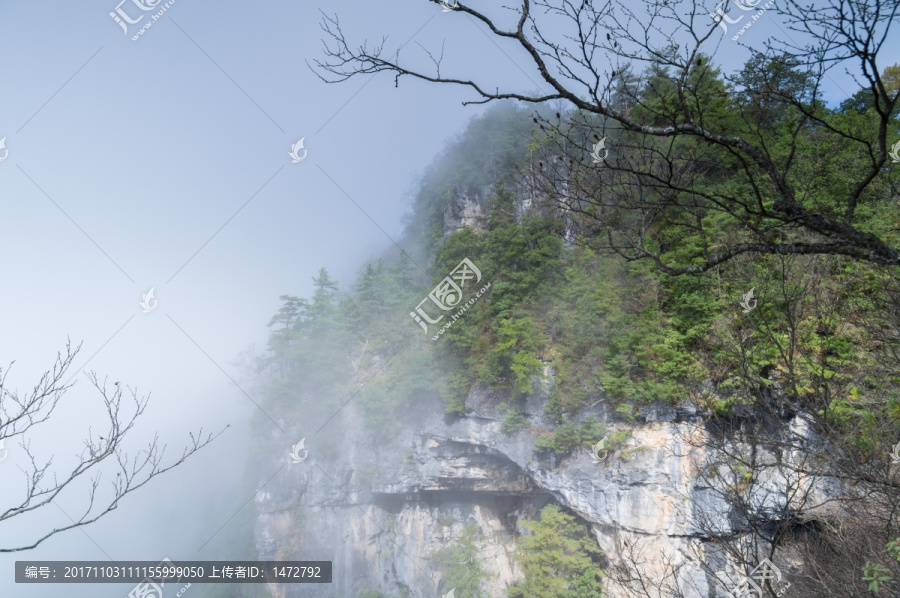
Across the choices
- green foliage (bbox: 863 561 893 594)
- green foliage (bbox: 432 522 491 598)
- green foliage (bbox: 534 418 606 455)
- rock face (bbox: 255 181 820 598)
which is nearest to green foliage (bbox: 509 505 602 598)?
rock face (bbox: 255 181 820 598)

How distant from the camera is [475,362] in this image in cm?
1238

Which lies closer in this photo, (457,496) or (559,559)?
(559,559)

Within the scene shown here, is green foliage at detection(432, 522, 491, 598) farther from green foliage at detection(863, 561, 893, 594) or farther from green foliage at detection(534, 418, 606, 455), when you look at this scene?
green foliage at detection(863, 561, 893, 594)

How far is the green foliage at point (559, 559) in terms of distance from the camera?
351 inches

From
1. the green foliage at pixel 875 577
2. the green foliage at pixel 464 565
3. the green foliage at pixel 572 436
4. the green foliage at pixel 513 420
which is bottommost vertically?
the green foliage at pixel 464 565

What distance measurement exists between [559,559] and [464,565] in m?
3.43

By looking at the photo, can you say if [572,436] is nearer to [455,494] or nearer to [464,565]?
[464,565]

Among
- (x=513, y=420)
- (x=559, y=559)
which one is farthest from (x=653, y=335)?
(x=559, y=559)

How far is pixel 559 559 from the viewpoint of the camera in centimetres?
936

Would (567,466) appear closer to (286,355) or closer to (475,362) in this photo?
(475,362)

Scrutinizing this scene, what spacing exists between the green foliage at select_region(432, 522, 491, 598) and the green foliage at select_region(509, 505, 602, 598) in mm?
1314

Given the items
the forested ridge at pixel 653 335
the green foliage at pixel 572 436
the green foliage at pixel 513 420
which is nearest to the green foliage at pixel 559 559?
the forested ridge at pixel 653 335

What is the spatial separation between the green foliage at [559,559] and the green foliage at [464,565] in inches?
51.7

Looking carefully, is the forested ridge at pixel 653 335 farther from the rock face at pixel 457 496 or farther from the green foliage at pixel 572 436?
the rock face at pixel 457 496
